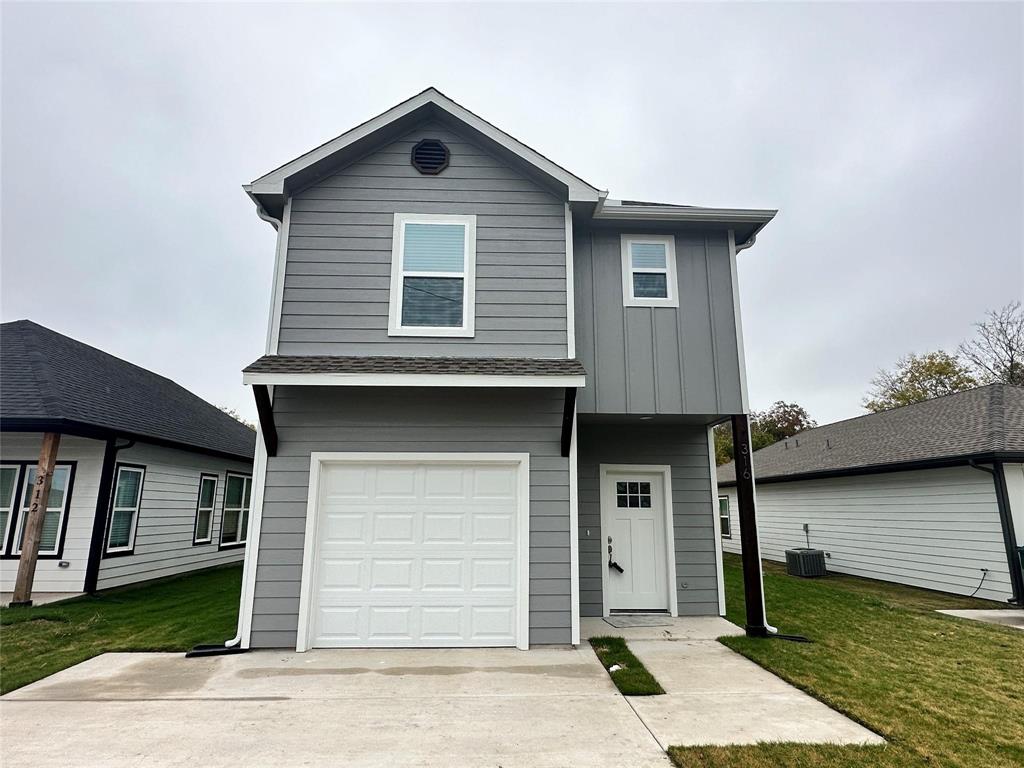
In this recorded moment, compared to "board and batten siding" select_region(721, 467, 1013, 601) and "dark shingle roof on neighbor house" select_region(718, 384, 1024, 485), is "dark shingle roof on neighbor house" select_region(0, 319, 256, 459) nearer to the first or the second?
"dark shingle roof on neighbor house" select_region(718, 384, 1024, 485)

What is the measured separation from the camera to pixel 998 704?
430 centimetres

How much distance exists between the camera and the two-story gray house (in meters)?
5.84

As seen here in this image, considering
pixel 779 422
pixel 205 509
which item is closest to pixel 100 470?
pixel 205 509

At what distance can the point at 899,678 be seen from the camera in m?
4.92

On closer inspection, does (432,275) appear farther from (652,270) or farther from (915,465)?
(915,465)

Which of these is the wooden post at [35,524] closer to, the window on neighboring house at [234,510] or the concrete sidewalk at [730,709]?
the window on neighboring house at [234,510]

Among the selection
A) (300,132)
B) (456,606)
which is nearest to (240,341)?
(300,132)

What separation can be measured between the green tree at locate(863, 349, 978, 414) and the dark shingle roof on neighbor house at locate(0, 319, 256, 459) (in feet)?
99.5

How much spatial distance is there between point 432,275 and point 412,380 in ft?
5.51

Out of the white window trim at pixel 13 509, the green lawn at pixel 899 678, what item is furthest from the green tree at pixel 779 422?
the white window trim at pixel 13 509

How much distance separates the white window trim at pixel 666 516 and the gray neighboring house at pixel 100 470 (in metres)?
8.72

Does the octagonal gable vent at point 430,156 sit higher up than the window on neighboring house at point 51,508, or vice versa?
the octagonal gable vent at point 430,156

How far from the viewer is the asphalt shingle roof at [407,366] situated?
5.67 meters

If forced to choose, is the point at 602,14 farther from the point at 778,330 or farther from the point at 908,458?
the point at 778,330
